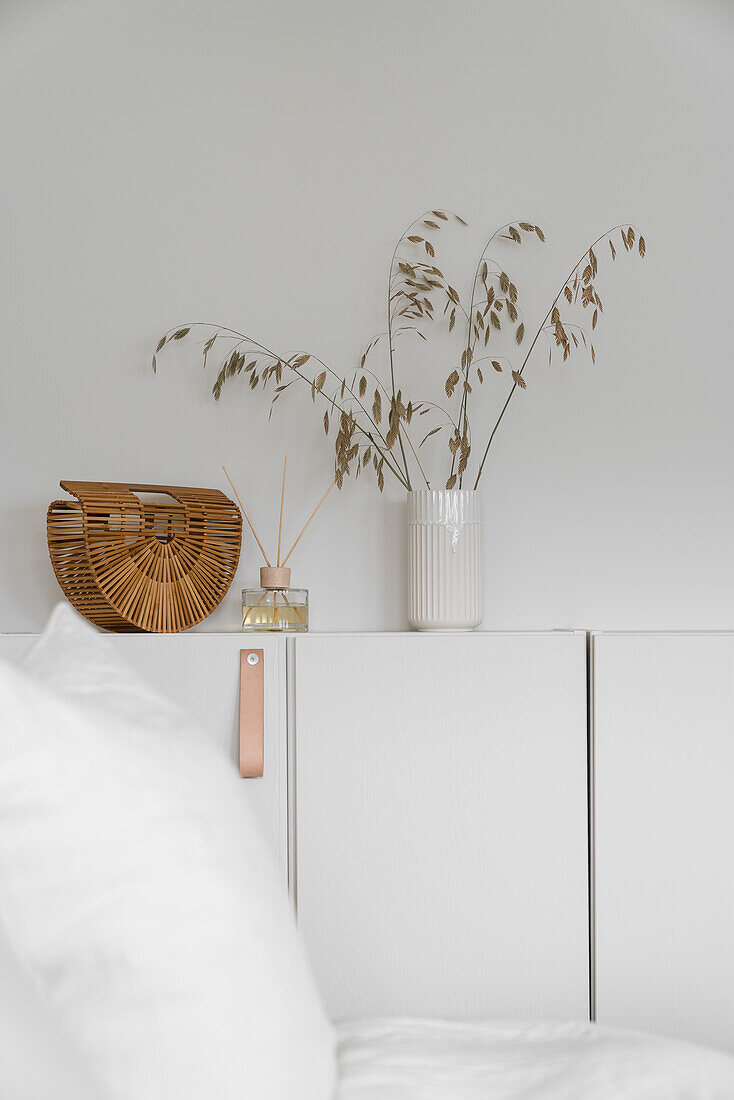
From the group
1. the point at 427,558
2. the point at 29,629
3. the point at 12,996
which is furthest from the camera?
the point at 29,629

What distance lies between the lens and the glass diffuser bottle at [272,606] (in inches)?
54.3

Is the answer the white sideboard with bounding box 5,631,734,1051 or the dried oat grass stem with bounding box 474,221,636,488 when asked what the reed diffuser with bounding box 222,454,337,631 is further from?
the dried oat grass stem with bounding box 474,221,636,488

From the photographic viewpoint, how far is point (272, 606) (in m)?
1.41

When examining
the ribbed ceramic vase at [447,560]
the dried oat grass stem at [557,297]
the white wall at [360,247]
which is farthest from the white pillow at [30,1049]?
the dried oat grass stem at [557,297]

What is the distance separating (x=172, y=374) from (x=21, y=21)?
737 mm

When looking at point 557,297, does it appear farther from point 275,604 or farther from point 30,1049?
point 30,1049

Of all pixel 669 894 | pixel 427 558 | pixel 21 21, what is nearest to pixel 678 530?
pixel 427 558

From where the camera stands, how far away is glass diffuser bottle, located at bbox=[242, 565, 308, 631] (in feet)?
4.53

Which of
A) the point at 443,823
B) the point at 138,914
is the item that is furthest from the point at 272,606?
the point at 138,914

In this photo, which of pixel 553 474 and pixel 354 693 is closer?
pixel 354 693

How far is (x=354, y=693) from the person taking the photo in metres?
1.24

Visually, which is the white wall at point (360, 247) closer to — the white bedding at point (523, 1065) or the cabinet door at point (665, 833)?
the cabinet door at point (665, 833)

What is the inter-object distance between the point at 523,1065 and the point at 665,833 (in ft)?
1.63

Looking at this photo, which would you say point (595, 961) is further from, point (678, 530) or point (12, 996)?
point (12, 996)
